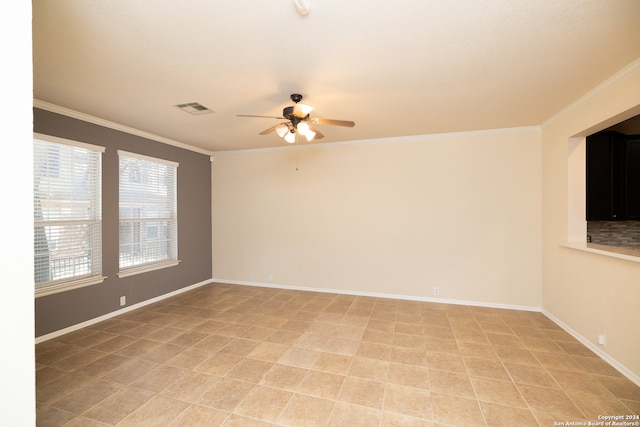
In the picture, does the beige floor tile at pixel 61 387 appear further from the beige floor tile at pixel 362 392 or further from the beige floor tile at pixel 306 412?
the beige floor tile at pixel 362 392

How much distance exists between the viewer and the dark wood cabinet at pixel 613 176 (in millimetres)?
3133

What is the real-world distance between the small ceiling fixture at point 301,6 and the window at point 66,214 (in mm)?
3302

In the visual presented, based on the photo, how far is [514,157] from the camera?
398cm

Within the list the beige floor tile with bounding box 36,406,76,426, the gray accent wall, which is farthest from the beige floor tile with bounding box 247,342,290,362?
the gray accent wall

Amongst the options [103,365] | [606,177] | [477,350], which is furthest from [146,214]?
[606,177]

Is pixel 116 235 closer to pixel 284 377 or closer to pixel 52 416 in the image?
pixel 52 416

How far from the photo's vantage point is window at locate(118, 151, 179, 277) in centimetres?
397

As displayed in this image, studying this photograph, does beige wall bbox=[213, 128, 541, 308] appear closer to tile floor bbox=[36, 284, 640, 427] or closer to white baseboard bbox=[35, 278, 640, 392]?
white baseboard bbox=[35, 278, 640, 392]

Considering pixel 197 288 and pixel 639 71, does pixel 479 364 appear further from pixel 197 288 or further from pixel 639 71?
pixel 197 288

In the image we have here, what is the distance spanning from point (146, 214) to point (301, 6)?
13.3 feet

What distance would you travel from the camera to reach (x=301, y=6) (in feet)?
5.15

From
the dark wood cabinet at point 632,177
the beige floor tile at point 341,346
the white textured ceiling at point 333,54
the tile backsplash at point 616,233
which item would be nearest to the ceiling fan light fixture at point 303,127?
the white textured ceiling at point 333,54

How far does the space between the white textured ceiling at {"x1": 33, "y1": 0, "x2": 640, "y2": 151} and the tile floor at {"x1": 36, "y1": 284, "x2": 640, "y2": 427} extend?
272 centimetres

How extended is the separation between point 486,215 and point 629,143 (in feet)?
5.56
